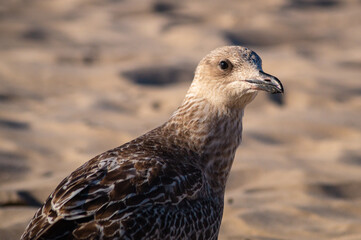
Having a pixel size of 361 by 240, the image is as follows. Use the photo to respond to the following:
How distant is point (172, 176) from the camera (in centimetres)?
387

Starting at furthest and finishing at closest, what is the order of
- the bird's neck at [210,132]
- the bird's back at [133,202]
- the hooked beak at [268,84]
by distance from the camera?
the bird's neck at [210,132], the hooked beak at [268,84], the bird's back at [133,202]

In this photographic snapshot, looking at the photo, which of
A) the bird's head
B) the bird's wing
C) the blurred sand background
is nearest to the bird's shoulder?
the bird's wing

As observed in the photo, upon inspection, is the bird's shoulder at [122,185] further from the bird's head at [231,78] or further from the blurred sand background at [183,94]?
the blurred sand background at [183,94]

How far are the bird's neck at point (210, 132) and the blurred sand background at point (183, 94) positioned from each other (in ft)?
2.89

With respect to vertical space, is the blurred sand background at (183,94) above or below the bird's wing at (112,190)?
above

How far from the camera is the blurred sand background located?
222 inches

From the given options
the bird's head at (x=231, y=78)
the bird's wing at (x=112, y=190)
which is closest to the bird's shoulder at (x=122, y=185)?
the bird's wing at (x=112, y=190)

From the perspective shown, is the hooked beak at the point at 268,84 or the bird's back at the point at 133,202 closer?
the bird's back at the point at 133,202

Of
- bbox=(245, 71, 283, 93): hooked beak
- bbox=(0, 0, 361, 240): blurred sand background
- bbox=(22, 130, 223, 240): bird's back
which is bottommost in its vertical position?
bbox=(22, 130, 223, 240): bird's back

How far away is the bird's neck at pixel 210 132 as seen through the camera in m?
4.39

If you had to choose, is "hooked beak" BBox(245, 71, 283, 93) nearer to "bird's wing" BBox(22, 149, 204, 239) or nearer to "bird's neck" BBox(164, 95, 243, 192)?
"bird's neck" BBox(164, 95, 243, 192)

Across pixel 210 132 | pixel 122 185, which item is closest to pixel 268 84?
pixel 210 132

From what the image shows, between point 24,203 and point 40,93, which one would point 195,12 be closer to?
point 40,93

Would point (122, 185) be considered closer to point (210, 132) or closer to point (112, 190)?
point (112, 190)
